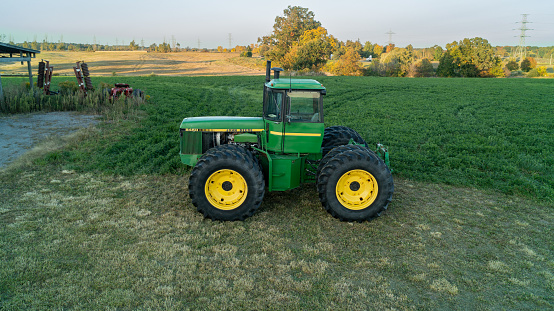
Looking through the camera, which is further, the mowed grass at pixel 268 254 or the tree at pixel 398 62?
the tree at pixel 398 62

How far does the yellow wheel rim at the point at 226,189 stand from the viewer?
632 cm

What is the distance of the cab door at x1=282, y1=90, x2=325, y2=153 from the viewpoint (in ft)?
21.7

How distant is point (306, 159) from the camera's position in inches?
281

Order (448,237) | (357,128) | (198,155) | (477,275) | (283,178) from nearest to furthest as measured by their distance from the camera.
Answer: (477,275) → (448,237) → (283,178) → (198,155) → (357,128)

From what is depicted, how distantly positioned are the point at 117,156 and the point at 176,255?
5734 millimetres

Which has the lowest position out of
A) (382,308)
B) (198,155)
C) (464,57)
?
(382,308)

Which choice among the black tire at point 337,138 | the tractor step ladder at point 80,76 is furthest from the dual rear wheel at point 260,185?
the tractor step ladder at point 80,76

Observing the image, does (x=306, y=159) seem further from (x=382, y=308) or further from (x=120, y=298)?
(x=120, y=298)

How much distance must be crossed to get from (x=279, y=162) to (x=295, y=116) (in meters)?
0.91

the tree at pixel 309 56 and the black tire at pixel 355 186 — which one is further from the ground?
the tree at pixel 309 56

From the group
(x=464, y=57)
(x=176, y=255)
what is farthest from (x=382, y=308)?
(x=464, y=57)

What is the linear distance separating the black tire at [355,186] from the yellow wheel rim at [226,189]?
1.39m

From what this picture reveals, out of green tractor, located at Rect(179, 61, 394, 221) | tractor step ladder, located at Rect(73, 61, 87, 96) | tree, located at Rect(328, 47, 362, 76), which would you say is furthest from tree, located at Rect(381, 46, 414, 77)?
green tractor, located at Rect(179, 61, 394, 221)

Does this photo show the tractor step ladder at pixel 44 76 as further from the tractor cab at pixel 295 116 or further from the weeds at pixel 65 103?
the tractor cab at pixel 295 116
